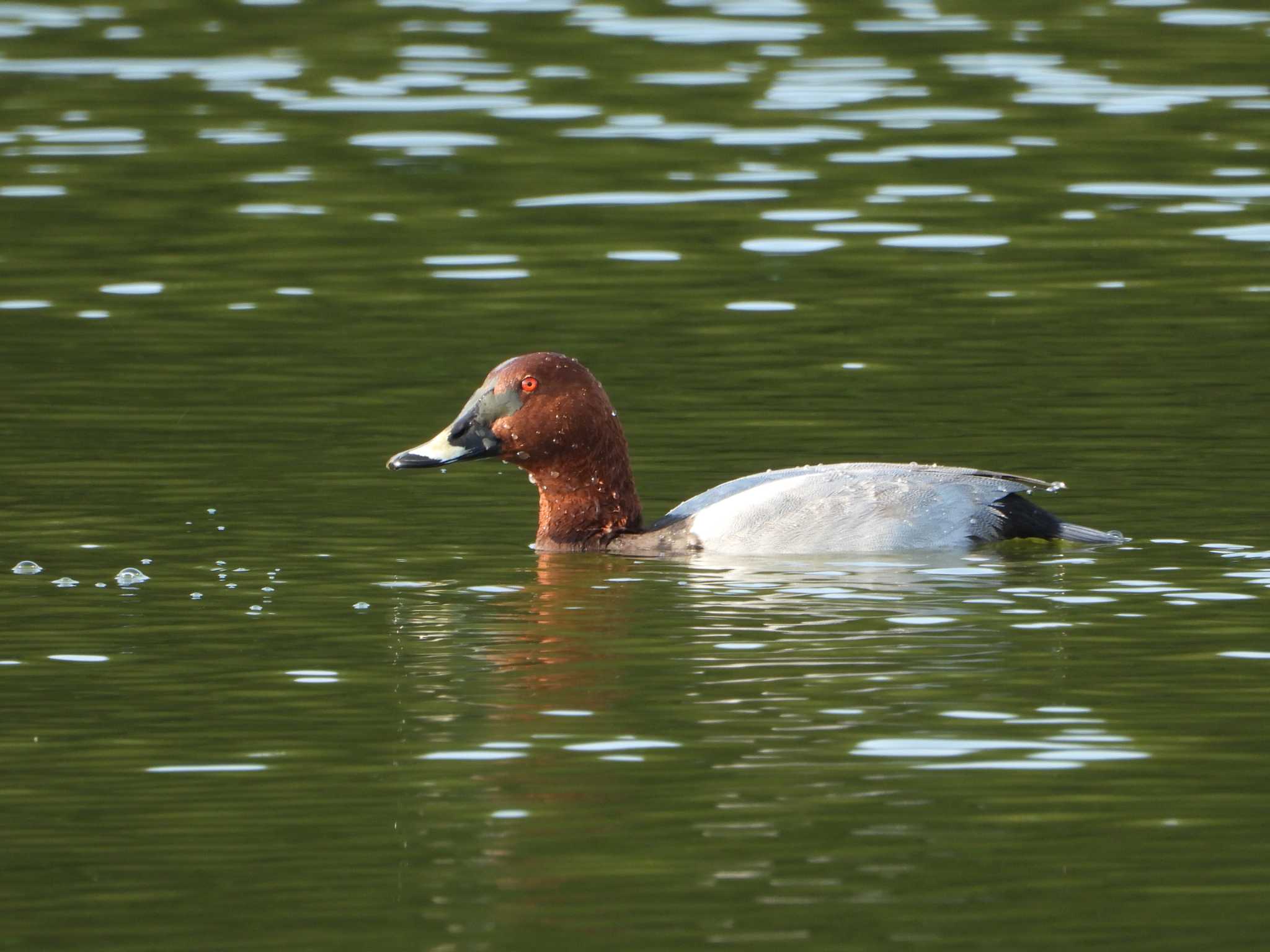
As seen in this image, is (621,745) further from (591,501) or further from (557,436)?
(557,436)

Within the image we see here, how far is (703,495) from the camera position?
1233cm

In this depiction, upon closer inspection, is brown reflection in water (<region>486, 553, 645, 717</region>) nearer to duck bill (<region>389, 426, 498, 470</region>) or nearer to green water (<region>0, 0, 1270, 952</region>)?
green water (<region>0, 0, 1270, 952</region>)

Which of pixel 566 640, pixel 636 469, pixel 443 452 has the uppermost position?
pixel 443 452

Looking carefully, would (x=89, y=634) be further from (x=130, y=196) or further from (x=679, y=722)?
(x=130, y=196)

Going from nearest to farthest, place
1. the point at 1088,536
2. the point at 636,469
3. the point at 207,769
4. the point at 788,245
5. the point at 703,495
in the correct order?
the point at 207,769 < the point at 1088,536 < the point at 703,495 < the point at 636,469 < the point at 788,245

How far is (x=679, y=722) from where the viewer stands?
28.7 feet

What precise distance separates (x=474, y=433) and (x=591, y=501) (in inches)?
24.1

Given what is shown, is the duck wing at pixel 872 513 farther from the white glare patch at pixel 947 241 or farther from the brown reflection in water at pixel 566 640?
the white glare patch at pixel 947 241

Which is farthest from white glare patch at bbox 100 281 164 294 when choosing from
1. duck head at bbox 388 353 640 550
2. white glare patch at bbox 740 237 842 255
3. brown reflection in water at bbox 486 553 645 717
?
brown reflection in water at bbox 486 553 645 717

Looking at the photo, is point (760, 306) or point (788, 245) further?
point (788, 245)

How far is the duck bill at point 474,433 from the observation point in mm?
12641

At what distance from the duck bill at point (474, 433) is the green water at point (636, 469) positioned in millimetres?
400

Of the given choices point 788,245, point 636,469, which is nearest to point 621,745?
point 636,469

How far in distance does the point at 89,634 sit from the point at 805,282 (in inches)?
367
